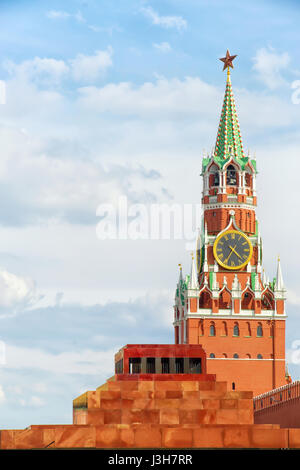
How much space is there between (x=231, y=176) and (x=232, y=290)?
1858 cm

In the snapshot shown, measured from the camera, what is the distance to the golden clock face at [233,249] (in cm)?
17362

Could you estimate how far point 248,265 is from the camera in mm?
173125

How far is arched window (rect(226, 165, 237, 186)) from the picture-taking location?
7073 inches

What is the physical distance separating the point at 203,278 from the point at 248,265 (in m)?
6.48

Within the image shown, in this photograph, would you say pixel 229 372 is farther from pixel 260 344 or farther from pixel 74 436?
pixel 74 436

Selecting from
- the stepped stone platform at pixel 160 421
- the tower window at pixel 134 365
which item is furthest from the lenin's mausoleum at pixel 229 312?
the stepped stone platform at pixel 160 421

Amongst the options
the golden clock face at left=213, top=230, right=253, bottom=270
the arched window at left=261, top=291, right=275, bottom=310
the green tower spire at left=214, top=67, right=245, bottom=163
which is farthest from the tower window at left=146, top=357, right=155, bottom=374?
the green tower spire at left=214, top=67, right=245, bottom=163

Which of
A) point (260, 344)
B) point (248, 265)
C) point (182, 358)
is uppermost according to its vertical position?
point (248, 265)

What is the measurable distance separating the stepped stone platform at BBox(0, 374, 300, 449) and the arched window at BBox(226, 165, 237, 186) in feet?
221

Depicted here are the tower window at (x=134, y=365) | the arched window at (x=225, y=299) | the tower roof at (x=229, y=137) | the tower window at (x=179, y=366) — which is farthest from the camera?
the tower roof at (x=229, y=137)

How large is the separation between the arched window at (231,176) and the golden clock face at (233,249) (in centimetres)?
848

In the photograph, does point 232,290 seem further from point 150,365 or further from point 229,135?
point 150,365

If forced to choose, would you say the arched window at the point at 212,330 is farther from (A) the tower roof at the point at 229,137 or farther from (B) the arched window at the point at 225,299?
(A) the tower roof at the point at 229,137
